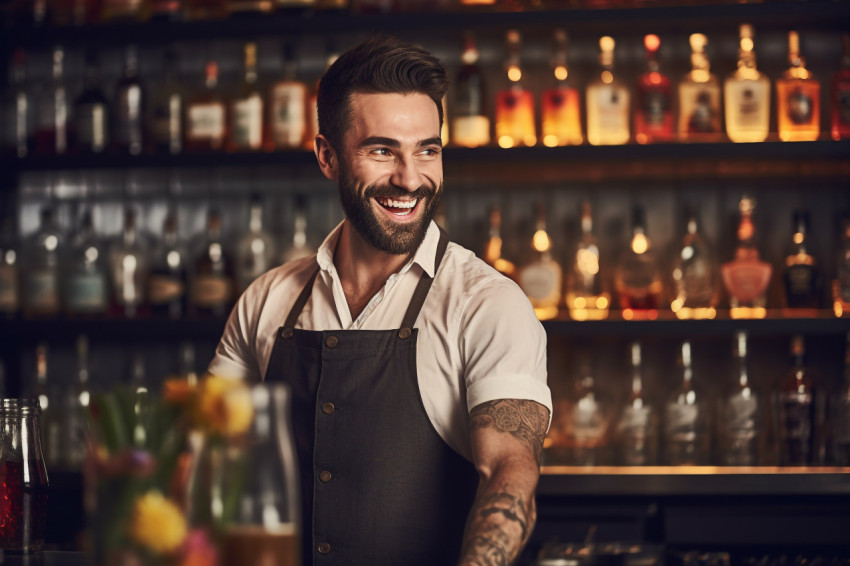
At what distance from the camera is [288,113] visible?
2672mm

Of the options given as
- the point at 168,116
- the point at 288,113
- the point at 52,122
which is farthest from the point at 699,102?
the point at 52,122

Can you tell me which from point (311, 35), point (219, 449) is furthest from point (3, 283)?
point (219, 449)

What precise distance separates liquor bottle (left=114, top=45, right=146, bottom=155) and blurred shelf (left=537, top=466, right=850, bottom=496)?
1390 millimetres

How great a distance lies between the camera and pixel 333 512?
4.82 ft

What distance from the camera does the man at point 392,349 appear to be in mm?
1441

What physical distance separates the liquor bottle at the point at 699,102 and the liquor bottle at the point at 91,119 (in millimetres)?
1524

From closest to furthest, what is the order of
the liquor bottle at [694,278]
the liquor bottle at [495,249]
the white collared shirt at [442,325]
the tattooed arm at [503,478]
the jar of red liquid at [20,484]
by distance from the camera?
the tattooed arm at [503,478], the jar of red liquid at [20,484], the white collared shirt at [442,325], the liquor bottle at [694,278], the liquor bottle at [495,249]

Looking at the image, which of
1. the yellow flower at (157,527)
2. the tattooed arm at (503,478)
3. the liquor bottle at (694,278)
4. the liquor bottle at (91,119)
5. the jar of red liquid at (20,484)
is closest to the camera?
the yellow flower at (157,527)

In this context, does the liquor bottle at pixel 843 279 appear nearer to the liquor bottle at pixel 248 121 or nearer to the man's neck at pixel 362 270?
the man's neck at pixel 362 270

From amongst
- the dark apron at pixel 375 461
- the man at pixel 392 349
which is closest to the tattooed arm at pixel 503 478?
the man at pixel 392 349

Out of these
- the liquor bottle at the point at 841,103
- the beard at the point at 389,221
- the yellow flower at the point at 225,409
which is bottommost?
the yellow flower at the point at 225,409

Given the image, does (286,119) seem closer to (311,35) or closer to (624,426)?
(311,35)

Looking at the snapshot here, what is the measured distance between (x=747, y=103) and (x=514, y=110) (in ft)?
1.89

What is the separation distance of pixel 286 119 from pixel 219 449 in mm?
1995
